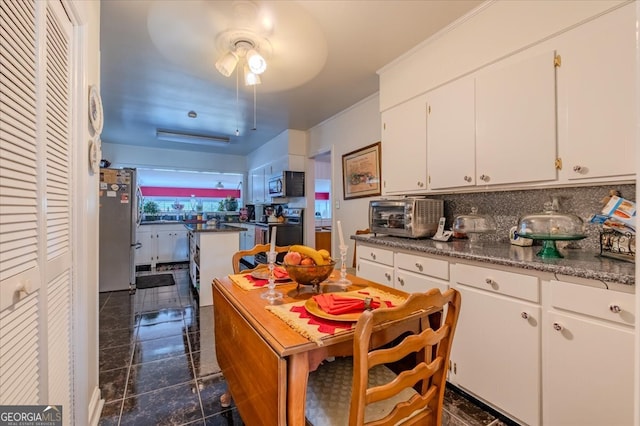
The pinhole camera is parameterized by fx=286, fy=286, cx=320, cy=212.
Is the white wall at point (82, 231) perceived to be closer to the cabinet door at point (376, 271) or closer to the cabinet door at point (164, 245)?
the cabinet door at point (376, 271)

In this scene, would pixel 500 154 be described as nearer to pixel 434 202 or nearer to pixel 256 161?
pixel 434 202

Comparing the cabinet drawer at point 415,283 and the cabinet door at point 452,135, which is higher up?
the cabinet door at point 452,135

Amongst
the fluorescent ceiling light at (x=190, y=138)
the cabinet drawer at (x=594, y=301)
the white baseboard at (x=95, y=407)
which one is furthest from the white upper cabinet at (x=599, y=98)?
the fluorescent ceiling light at (x=190, y=138)

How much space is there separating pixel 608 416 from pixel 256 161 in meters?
6.30

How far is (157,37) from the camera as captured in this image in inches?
76.9

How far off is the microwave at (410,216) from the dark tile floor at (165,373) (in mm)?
1154

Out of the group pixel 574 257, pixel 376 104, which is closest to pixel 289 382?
pixel 574 257

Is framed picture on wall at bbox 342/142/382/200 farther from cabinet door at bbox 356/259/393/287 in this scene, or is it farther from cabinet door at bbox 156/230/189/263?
→ cabinet door at bbox 156/230/189/263

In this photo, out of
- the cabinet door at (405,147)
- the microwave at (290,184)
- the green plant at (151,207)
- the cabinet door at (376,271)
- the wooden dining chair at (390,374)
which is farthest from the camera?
the green plant at (151,207)

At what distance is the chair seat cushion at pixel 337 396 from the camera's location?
0.99 metres

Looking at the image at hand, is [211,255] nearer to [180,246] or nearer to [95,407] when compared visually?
[95,407]

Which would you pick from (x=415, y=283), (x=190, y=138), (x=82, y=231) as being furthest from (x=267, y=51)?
(x=190, y=138)

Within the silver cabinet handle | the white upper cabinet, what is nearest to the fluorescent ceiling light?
the white upper cabinet

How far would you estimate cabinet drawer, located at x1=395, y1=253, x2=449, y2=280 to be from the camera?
1.88 m
